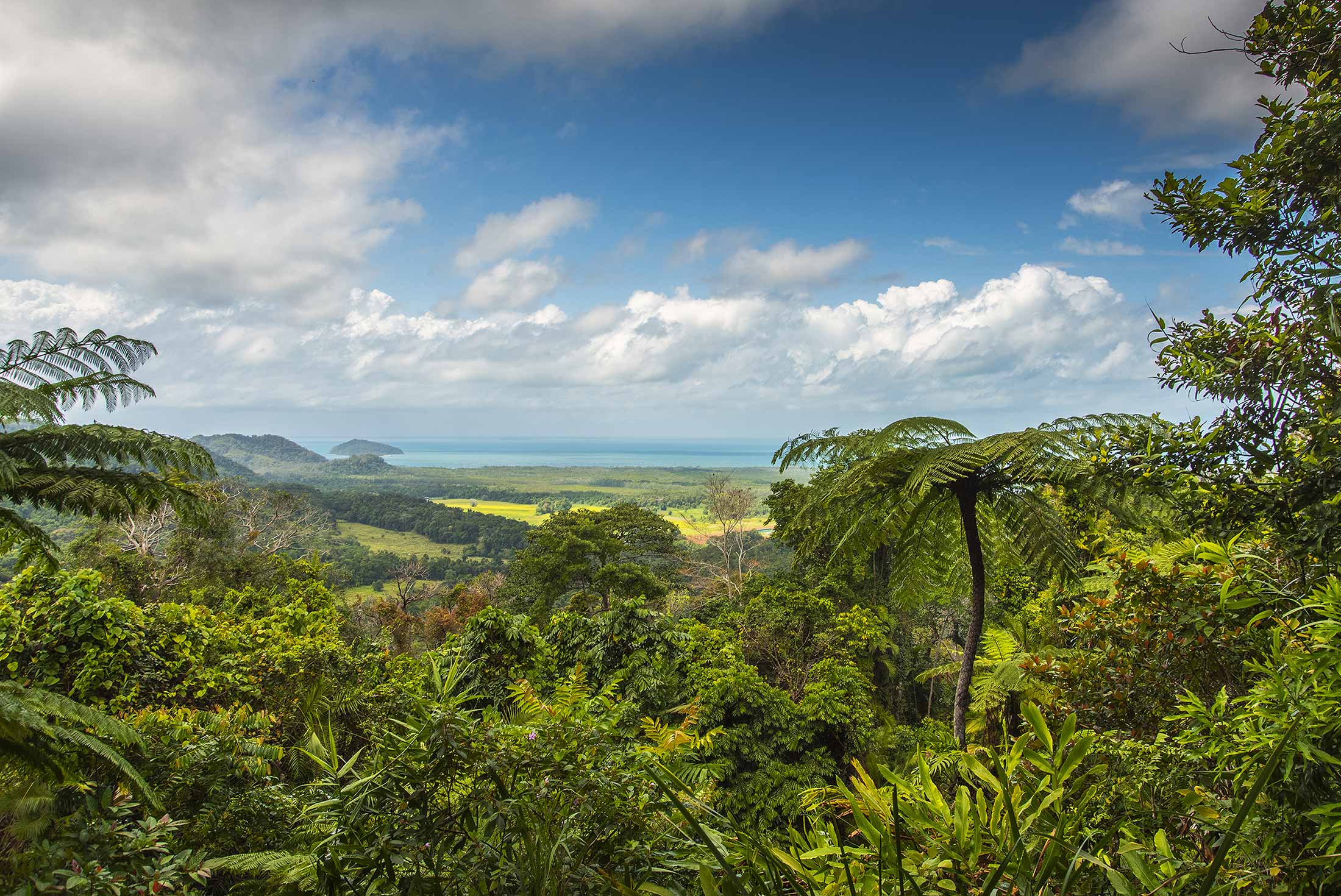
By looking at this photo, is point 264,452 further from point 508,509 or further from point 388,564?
point 388,564

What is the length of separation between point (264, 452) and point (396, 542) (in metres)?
119

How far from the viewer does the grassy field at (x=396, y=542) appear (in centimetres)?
5522

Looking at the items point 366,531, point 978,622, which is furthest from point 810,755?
point 366,531

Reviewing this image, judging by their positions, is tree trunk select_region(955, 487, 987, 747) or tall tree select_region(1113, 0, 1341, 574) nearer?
tall tree select_region(1113, 0, 1341, 574)

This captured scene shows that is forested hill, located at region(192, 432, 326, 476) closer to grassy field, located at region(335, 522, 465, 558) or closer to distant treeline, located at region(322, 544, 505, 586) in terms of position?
grassy field, located at region(335, 522, 465, 558)

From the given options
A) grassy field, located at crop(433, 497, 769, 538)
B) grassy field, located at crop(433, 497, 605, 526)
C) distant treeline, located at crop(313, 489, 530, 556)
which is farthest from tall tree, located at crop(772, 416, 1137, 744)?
grassy field, located at crop(433, 497, 605, 526)

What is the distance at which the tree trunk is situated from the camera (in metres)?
3.63

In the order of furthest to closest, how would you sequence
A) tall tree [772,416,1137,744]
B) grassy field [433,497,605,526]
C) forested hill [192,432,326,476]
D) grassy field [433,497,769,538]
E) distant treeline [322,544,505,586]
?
1. forested hill [192,432,326,476]
2. grassy field [433,497,605,526]
3. grassy field [433,497,769,538]
4. distant treeline [322,544,505,586]
5. tall tree [772,416,1137,744]

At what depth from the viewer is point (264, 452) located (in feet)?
490

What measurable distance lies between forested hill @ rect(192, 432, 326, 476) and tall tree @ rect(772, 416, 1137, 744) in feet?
472

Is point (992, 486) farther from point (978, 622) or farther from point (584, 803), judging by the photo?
point (584, 803)

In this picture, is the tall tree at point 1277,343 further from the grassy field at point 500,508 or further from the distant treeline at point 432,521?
the grassy field at point 500,508

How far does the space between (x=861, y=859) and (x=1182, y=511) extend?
2.35 meters

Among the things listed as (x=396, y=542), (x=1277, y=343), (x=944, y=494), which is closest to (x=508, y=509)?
(x=396, y=542)
